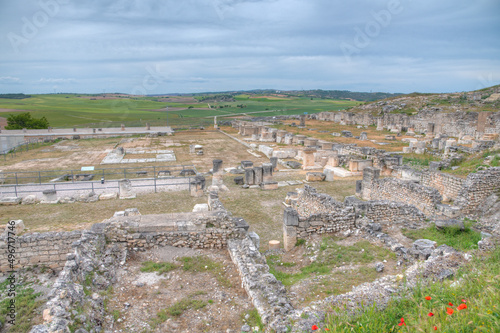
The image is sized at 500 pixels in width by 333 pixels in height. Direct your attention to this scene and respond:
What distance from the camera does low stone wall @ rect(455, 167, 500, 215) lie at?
455 inches

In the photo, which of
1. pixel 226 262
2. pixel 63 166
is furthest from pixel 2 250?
pixel 63 166

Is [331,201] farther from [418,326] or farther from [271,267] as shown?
[418,326]

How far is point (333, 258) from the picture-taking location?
7.76 meters

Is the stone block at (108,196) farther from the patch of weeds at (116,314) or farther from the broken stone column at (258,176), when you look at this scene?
the patch of weeds at (116,314)

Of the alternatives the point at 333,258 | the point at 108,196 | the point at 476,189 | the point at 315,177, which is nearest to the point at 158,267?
the point at 333,258

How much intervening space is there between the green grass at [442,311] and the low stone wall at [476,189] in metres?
7.66

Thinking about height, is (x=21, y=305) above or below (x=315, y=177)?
above

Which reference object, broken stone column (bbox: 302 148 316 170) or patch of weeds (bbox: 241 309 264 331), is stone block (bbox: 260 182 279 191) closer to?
broken stone column (bbox: 302 148 316 170)

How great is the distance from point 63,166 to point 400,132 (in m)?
40.6

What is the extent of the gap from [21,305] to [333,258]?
23.0 feet

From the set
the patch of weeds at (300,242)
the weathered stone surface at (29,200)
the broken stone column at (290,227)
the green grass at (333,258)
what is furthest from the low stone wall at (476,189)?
the weathered stone surface at (29,200)

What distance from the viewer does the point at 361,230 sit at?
8984mm

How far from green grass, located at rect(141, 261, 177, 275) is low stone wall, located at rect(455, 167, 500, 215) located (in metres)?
10.5

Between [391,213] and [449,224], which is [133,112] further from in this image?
[449,224]
